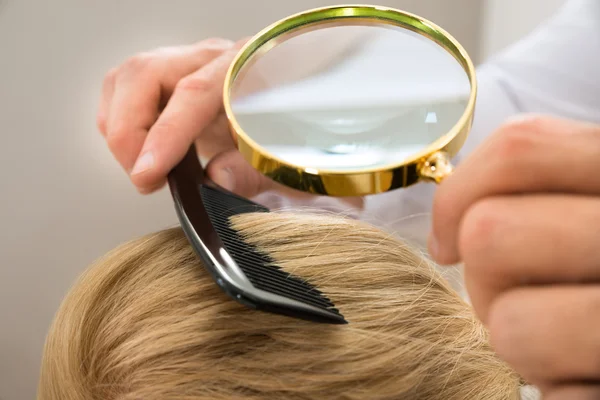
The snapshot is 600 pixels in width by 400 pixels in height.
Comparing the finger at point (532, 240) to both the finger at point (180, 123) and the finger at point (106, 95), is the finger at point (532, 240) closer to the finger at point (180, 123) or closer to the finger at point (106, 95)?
the finger at point (180, 123)

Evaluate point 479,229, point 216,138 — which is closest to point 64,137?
point 216,138

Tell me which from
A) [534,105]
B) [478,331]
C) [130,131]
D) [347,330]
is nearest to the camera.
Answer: [347,330]

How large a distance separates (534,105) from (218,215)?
747mm

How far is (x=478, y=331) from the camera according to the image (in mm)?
655

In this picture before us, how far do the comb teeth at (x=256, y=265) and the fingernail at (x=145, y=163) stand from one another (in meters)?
0.10

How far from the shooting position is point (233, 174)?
34.7 inches

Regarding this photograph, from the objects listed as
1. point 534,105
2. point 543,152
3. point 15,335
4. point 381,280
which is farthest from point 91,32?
point 543,152

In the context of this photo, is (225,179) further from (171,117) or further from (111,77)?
(111,77)

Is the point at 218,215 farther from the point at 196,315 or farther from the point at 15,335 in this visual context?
the point at 15,335

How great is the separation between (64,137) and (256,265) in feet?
3.42

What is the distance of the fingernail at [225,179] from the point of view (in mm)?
835

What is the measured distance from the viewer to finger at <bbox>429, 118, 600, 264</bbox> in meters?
0.37

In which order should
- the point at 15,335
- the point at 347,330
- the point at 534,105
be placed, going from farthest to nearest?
the point at 15,335 < the point at 534,105 < the point at 347,330

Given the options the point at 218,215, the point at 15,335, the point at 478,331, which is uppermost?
the point at 218,215
